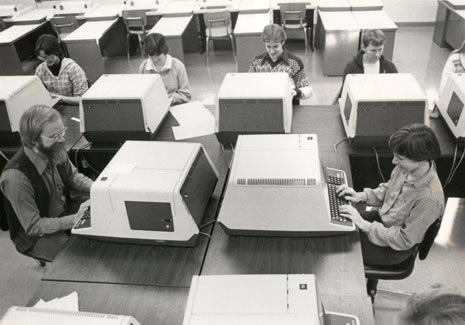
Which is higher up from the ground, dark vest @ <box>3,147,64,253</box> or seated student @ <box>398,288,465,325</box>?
seated student @ <box>398,288,465,325</box>

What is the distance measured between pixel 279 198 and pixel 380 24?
3.92m

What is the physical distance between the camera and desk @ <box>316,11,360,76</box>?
4.76 m

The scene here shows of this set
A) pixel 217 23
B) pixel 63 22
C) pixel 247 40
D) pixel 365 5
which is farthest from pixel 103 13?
pixel 365 5

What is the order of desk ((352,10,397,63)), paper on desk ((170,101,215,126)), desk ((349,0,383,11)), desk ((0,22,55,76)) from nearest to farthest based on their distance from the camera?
paper on desk ((170,101,215,126)) → desk ((352,10,397,63)) → desk ((0,22,55,76)) → desk ((349,0,383,11))

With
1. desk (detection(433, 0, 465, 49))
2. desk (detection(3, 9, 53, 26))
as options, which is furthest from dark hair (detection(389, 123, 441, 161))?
desk (detection(3, 9, 53, 26))

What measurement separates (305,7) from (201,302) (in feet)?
16.8

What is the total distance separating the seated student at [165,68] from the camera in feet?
9.93

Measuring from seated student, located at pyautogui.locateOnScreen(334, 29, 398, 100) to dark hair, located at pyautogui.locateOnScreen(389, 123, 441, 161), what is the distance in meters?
1.36

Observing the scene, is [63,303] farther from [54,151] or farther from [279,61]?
[279,61]

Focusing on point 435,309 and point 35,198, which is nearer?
point 435,309

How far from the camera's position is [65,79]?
3.20 m

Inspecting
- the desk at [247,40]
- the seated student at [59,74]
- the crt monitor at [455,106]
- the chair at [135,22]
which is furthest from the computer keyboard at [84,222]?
the chair at [135,22]

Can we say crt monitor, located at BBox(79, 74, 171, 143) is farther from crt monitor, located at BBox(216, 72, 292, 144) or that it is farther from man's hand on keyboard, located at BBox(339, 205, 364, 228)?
man's hand on keyboard, located at BBox(339, 205, 364, 228)

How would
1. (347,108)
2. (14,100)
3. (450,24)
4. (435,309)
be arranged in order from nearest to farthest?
(435,309)
(347,108)
(14,100)
(450,24)
